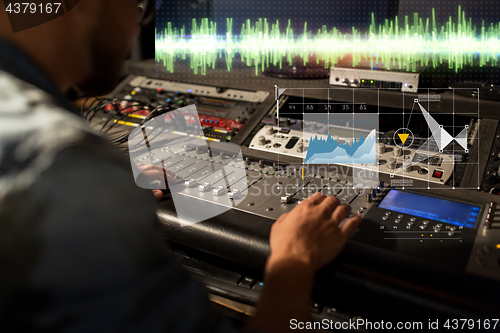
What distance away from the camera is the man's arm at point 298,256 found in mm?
673

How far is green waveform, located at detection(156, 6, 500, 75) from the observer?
62.6 inches

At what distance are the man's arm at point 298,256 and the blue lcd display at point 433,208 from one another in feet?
0.76

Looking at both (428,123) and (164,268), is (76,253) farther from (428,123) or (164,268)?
(428,123)

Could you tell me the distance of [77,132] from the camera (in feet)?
1.61

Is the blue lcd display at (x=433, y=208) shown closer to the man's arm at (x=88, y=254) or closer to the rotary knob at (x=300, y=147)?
the rotary knob at (x=300, y=147)

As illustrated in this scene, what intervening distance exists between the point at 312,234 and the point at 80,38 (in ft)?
2.00

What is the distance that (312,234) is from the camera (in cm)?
89

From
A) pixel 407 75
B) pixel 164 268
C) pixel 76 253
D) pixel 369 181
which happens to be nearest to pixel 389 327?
pixel 369 181

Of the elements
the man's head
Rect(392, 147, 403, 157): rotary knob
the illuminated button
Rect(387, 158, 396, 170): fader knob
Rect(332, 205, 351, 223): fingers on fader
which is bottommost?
Rect(332, 205, 351, 223): fingers on fader

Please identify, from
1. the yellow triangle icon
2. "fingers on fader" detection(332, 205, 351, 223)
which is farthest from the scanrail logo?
the yellow triangle icon

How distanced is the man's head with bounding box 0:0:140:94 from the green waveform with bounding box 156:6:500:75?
3.85 feet

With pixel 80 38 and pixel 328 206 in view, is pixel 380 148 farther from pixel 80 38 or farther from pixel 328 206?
pixel 80 38

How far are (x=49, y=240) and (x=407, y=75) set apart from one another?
55.2 inches

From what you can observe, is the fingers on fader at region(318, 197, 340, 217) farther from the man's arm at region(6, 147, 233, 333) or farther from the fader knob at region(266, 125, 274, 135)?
the fader knob at region(266, 125, 274, 135)
